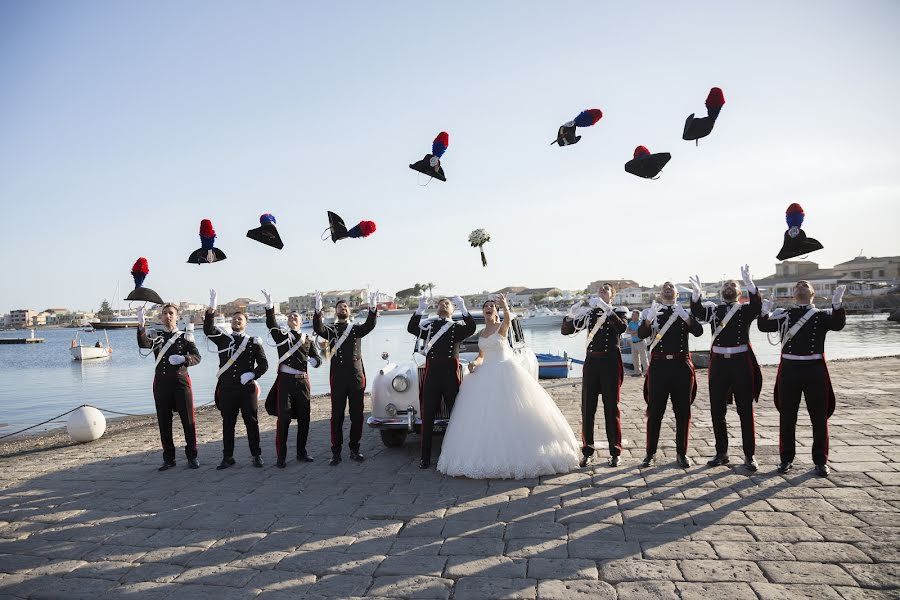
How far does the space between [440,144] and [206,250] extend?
3528mm

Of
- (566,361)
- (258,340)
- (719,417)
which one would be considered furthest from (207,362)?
(719,417)

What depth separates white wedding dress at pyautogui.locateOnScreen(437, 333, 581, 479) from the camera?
614 cm

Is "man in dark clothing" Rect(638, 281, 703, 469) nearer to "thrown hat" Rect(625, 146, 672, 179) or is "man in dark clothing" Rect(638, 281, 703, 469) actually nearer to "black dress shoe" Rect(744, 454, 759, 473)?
"black dress shoe" Rect(744, 454, 759, 473)

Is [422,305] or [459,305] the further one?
[422,305]

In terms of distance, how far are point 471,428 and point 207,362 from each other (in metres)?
39.7

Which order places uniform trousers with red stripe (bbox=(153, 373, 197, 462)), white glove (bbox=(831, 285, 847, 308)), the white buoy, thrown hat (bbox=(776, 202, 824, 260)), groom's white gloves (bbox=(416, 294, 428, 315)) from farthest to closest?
the white buoy, groom's white gloves (bbox=(416, 294, 428, 315)), uniform trousers with red stripe (bbox=(153, 373, 197, 462)), thrown hat (bbox=(776, 202, 824, 260)), white glove (bbox=(831, 285, 847, 308))

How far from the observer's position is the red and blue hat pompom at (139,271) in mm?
8039

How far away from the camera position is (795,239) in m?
6.79

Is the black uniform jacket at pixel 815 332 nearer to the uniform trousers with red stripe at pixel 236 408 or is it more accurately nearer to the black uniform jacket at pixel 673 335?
the black uniform jacket at pixel 673 335

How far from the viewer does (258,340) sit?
25.3ft

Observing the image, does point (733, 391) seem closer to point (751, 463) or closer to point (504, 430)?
point (751, 463)

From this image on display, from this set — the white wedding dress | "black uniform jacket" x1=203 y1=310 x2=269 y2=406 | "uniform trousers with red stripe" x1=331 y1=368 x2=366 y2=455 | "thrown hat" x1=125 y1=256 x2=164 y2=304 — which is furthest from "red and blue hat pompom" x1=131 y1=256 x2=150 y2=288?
the white wedding dress

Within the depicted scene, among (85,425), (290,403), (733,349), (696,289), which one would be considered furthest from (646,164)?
(85,425)

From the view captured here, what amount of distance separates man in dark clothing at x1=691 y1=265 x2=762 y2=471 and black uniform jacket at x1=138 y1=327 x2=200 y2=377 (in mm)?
6323
